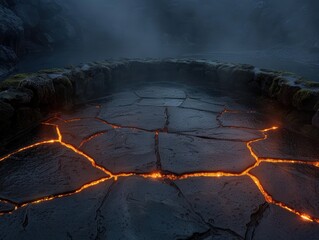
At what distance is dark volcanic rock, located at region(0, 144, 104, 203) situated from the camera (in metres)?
2.42

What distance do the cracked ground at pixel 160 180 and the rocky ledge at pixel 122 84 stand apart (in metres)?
0.33

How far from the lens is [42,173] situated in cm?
270

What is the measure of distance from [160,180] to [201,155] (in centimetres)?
76

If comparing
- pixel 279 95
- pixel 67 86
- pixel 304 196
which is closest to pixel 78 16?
pixel 67 86

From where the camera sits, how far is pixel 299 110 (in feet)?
12.8

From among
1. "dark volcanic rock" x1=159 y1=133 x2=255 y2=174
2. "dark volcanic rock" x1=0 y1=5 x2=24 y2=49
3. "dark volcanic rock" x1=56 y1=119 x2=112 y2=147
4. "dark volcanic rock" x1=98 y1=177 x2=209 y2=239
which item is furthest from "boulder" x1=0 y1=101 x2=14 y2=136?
"dark volcanic rock" x1=0 y1=5 x2=24 y2=49

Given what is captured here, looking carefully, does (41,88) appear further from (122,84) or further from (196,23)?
(196,23)

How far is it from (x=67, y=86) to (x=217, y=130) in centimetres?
300

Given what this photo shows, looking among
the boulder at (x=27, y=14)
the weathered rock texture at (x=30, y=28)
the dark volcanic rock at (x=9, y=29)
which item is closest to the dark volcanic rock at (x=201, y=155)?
the weathered rock texture at (x=30, y=28)

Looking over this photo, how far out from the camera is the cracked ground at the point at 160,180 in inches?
78.6

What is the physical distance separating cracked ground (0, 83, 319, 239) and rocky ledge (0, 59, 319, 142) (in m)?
0.33

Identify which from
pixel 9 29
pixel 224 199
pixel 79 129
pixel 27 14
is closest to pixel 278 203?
pixel 224 199

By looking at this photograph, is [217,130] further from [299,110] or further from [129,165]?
[129,165]

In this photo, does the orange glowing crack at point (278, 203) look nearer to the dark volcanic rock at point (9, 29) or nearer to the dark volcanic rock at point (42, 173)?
the dark volcanic rock at point (42, 173)
